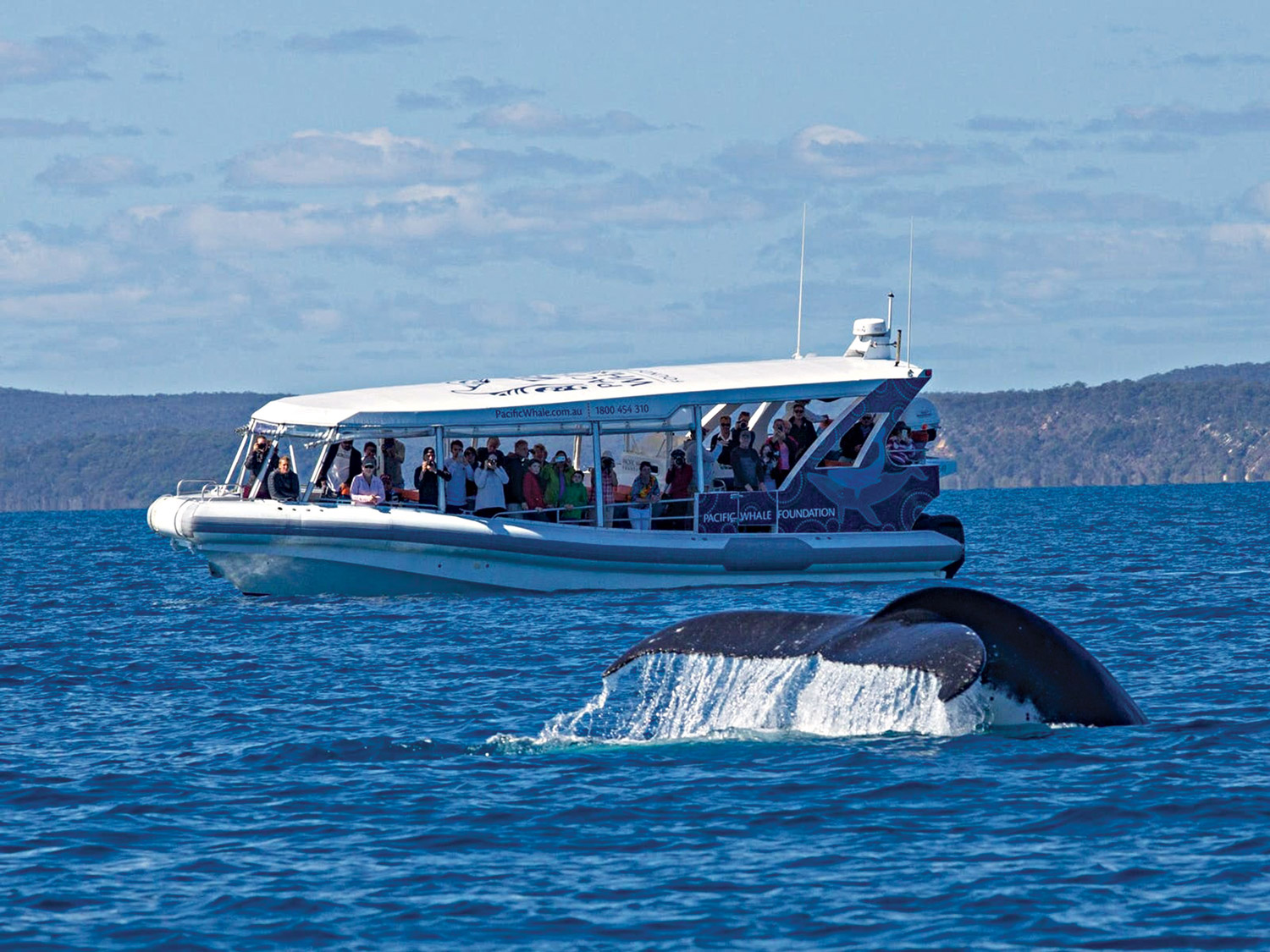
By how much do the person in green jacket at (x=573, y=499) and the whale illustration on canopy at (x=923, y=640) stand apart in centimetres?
1576

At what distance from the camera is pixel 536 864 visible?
1167 cm

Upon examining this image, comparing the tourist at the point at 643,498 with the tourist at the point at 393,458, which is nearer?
the tourist at the point at 393,458

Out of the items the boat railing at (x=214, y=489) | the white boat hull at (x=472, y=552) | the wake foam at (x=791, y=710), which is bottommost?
the wake foam at (x=791, y=710)

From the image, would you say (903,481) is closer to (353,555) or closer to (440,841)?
(353,555)

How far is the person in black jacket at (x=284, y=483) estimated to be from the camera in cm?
2712

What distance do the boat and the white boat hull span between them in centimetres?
2

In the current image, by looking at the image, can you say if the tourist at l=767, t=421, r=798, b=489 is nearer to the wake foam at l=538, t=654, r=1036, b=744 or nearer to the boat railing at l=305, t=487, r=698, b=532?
the boat railing at l=305, t=487, r=698, b=532

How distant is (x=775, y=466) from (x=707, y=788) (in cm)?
1557

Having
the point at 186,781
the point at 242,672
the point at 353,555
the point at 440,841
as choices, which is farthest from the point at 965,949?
the point at 353,555

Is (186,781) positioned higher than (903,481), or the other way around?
(903,481)

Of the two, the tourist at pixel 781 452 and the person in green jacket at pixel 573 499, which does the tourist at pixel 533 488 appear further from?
the tourist at pixel 781 452

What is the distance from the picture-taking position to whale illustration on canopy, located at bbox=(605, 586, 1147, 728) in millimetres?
11203

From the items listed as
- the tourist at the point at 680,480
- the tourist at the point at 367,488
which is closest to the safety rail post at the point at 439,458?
the tourist at the point at 367,488

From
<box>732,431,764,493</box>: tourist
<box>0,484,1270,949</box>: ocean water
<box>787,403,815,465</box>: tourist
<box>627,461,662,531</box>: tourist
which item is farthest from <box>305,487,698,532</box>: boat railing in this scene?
<box>0,484,1270,949</box>: ocean water
